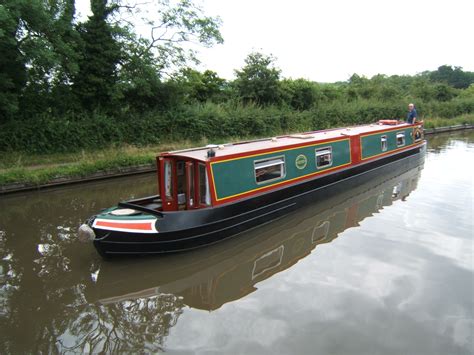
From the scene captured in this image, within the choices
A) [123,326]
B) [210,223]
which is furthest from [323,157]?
[123,326]

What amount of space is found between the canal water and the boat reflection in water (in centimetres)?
2

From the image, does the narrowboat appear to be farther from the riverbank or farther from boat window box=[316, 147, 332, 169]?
the riverbank

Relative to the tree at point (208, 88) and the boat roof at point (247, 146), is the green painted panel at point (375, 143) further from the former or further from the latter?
the tree at point (208, 88)

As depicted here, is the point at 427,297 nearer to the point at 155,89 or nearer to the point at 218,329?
the point at 218,329

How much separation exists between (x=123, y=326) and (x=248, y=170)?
3204 millimetres

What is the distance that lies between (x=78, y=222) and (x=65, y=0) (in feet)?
25.2

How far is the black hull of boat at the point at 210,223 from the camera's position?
517 centimetres

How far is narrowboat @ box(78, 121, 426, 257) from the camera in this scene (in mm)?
5180

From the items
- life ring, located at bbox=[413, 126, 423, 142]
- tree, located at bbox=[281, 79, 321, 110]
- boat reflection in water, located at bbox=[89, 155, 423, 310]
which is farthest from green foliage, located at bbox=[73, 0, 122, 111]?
life ring, located at bbox=[413, 126, 423, 142]

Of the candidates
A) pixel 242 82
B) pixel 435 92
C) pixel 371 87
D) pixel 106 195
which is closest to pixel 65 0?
pixel 106 195

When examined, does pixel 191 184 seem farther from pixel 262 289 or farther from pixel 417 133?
pixel 417 133

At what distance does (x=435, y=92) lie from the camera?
100 feet

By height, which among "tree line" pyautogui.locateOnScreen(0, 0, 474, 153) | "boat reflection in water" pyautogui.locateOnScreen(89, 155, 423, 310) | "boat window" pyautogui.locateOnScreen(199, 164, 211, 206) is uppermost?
"tree line" pyautogui.locateOnScreen(0, 0, 474, 153)

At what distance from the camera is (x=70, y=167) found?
32.9 ft
